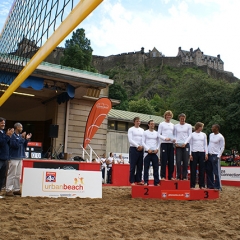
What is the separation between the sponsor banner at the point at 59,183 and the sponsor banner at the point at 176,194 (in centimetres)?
175

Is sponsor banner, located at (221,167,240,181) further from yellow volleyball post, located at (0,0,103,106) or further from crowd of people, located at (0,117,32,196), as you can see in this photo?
yellow volleyball post, located at (0,0,103,106)

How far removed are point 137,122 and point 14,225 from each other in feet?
16.0

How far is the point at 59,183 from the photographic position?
7.98m

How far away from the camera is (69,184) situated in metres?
8.04

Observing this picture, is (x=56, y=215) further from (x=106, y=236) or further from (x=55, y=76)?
(x=55, y=76)

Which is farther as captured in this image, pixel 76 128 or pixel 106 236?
pixel 76 128

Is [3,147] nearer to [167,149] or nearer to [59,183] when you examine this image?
A: [59,183]

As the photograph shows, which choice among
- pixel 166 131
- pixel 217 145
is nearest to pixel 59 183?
pixel 166 131

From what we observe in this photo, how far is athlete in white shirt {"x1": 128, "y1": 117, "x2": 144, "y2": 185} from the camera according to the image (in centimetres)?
826

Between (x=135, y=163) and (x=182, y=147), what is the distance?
4.34 ft

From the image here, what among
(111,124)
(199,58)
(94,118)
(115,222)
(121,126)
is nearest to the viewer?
(115,222)

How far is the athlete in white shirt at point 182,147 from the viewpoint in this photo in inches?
322

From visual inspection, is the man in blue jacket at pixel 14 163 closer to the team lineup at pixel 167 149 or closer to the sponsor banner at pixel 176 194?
the team lineup at pixel 167 149

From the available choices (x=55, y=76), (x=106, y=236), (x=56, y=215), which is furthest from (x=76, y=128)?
(x=106, y=236)
